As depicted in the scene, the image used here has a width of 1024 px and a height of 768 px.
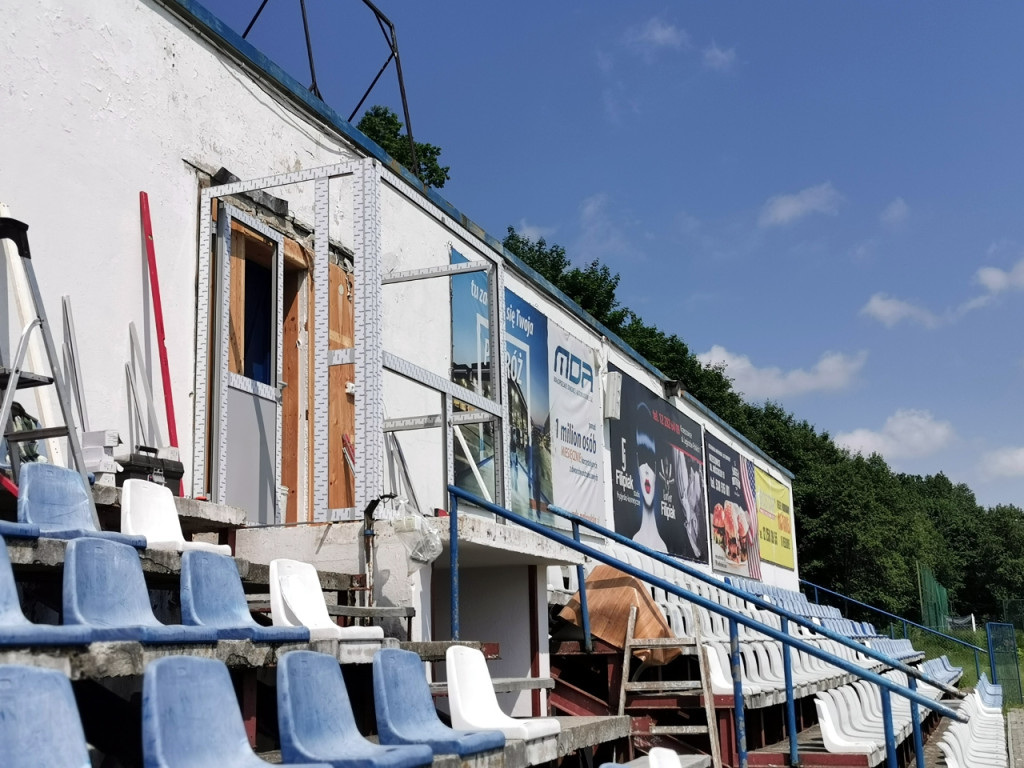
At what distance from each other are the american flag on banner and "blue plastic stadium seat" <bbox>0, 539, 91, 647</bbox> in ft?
58.7

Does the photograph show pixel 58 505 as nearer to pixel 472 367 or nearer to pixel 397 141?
pixel 472 367

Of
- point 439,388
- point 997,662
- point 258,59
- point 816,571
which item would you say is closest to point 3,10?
point 258,59

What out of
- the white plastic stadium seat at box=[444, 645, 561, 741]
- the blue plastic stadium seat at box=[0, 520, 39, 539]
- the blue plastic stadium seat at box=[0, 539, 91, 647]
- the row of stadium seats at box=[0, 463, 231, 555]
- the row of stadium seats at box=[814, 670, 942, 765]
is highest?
the row of stadium seats at box=[0, 463, 231, 555]

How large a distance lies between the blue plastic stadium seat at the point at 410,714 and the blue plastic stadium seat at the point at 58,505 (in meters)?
0.97

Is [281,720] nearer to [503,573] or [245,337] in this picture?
[503,573]

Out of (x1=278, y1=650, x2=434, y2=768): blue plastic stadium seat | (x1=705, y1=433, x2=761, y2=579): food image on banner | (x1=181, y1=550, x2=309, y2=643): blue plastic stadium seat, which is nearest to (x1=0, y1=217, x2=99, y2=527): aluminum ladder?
(x1=181, y1=550, x2=309, y2=643): blue plastic stadium seat

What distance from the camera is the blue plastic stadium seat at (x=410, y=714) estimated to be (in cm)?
344

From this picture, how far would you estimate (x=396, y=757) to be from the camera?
2961 mm

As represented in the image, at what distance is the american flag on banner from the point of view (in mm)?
20016

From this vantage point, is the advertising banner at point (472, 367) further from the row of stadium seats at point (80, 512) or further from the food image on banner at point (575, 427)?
the row of stadium seats at point (80, 512)

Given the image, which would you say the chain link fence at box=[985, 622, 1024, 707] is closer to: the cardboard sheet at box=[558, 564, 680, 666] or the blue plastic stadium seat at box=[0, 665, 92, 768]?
the cardboard sheet at box=[558, 564, 680, 666]

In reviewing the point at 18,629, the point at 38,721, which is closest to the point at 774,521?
the point at 18,629

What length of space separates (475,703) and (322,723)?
1.15 m

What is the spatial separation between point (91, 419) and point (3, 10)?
207 cm
